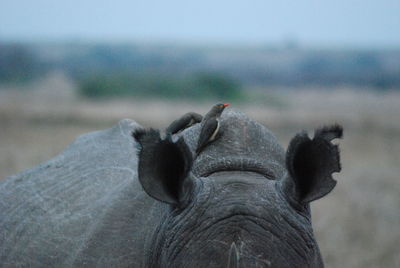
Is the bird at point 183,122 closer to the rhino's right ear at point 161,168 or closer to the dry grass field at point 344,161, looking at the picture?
the rhino's right ear at point 161,168

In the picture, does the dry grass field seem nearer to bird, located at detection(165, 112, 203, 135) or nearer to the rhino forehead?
bird, located at detection(165, 112, 203, 135)

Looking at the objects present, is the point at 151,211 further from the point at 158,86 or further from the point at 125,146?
the point at 158,86

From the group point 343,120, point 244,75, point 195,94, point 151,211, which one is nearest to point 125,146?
point 151,211

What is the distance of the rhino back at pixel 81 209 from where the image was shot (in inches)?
142

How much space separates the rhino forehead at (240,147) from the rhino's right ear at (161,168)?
0.28m

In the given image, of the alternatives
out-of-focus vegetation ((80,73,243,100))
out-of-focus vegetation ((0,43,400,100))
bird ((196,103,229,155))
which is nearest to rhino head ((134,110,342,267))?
bird ((196,103,229,155))

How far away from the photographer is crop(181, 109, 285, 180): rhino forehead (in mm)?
3152

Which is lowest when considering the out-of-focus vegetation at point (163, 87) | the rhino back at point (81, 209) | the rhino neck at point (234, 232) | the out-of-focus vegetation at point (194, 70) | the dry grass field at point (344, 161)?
the out-of-focus vegetation at point (194, 70)

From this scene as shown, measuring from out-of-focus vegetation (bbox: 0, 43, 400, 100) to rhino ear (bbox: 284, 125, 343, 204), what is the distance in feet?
142

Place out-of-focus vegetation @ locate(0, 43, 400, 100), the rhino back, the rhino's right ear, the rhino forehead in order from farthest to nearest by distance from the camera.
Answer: out-of-focus vegetation @ locate(0, 43, 400, 100) → the rhino back → the rhino forehead → the rhino's right ear

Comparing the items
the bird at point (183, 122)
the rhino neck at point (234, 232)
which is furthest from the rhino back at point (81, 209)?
the rhino neck at point (234, 232)

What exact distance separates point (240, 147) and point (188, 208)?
22.1 inches

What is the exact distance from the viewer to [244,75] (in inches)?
3593

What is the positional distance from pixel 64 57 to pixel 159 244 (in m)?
118
